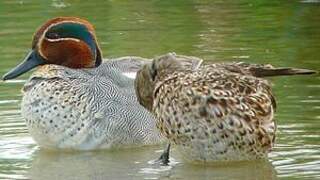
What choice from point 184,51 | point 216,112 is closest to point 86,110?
point 216,112

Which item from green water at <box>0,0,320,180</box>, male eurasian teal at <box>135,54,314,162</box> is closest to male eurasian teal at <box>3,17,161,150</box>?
green water at <box>0,0,320,180</box>

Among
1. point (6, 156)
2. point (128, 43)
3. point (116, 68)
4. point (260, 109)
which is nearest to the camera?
point (260, 109)

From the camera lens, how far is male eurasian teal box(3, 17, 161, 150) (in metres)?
8.98

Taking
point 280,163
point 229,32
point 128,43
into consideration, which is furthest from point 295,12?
point 280,163

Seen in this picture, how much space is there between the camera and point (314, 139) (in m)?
8.85

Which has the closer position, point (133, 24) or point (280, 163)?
point (280, 163)

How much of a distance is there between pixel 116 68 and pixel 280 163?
170cm

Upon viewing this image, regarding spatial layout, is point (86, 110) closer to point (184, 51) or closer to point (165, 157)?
point (165, 157)

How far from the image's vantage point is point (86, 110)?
902 cm

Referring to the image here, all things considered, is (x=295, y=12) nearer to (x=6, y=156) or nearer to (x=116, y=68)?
(x=116, y=68)

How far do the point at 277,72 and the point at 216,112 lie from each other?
1.79 feet

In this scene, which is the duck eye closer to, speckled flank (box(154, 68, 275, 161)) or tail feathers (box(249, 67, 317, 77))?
speckled flank (box(154, 68, 275, 161))

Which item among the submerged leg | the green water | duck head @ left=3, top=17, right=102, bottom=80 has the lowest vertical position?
the green water

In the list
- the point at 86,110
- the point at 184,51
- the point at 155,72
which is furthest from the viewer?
the point at 184,51
